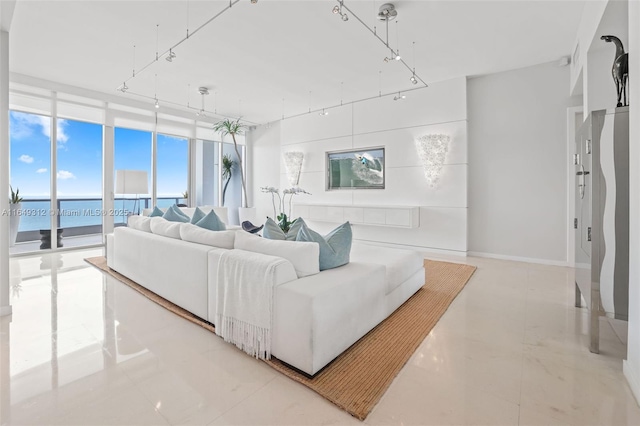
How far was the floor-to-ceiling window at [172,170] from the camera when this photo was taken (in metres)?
6.93

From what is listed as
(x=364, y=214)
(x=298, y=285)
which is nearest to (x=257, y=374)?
(x=298, y=285)

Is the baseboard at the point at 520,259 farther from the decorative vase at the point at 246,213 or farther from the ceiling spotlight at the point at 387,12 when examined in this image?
the decorative vase at the point at 246,213

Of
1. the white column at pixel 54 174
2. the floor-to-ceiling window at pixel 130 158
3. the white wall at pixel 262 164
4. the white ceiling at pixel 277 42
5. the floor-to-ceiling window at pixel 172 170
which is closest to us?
the white ceiling at pixel 277 42

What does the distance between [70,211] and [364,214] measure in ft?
19.2

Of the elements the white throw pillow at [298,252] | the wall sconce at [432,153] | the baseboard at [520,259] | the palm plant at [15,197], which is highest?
the wall sconce at [432,153]

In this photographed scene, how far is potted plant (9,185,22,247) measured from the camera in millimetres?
5086

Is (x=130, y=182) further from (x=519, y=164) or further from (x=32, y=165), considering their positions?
(x=519, y=164)

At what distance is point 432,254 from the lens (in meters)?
5.30

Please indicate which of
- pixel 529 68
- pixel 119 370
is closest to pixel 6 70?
pixel 119 370

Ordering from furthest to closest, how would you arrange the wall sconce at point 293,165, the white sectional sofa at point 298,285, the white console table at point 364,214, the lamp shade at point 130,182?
the wall sconce at point 293,165 < the white console table at point 364,214 < the lamp shade at point 130,182 < the white sectional sofa at point 298,285

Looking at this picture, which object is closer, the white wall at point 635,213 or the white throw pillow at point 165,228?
the white wall at point 635,213

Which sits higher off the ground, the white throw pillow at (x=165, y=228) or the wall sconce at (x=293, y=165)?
the wall sconce at (x=293, y=165)

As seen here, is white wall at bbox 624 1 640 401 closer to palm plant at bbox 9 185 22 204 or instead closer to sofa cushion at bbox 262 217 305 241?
sofa cushion at bbox 262 217 305 241

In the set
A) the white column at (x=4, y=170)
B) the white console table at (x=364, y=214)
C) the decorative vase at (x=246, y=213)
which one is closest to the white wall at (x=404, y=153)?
the white console table at (x=364, y=214)
